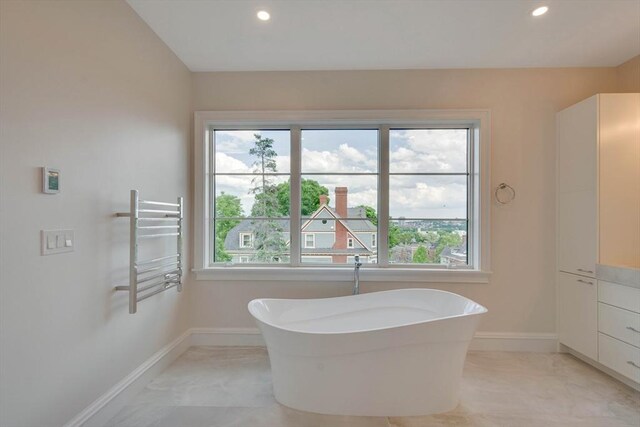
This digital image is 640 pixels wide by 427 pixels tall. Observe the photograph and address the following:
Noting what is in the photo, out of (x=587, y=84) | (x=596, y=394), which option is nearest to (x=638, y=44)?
(x=587, y=84)

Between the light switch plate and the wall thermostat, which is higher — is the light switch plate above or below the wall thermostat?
below

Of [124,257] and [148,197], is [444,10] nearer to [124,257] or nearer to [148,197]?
[148,197]

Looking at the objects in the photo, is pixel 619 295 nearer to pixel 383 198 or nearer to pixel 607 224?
pixel 607 224

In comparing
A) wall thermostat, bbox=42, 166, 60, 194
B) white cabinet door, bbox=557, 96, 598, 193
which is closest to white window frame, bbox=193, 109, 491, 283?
white cabinet door, bbox=557, 96, 598, 193

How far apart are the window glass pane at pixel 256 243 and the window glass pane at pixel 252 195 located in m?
0.10

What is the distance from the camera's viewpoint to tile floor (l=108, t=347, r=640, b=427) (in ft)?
5.62

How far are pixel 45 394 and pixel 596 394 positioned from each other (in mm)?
3272

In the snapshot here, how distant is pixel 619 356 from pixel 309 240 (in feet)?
8.20

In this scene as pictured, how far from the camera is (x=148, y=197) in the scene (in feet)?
6.88

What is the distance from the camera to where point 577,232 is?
238cm

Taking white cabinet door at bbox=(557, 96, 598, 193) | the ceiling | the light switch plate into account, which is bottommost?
the light switch plate

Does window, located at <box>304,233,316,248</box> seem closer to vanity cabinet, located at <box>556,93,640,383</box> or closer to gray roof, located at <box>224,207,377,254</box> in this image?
gray roof, located at <box>224,207,377,254</box>

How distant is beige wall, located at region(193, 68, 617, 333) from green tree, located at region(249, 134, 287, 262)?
1.62 ft

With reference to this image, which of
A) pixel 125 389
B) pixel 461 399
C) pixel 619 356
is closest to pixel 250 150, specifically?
pixel 125 389
